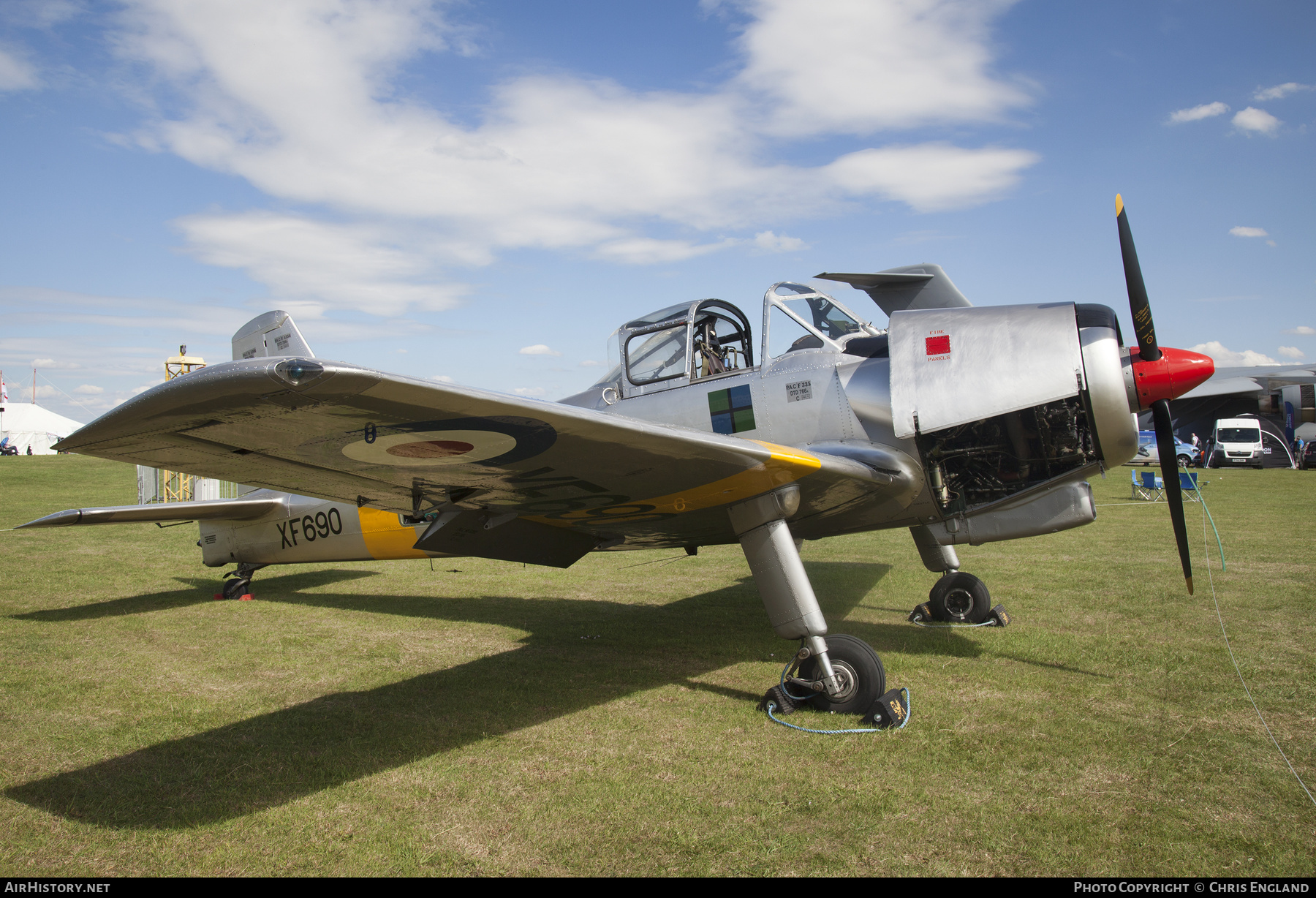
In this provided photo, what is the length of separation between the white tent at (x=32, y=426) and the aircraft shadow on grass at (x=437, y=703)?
3510 inches

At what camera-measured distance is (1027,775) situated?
3.75m

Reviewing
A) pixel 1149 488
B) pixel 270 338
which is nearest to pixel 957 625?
pixel 270 338

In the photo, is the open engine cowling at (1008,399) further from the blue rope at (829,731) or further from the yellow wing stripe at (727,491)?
the blue rope at (829,731)

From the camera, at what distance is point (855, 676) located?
15.4 ft

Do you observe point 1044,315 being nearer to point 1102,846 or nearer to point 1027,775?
point 1027,775

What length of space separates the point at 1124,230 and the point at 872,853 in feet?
15.0

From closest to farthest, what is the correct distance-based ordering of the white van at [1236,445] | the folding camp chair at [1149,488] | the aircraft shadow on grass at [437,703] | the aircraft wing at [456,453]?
1. the aircraft wing at [456,453]
2. the aircraft shadow on grass at [437,703]
3. the folding camp chair at [1149,488]
4. the white van at [1236,445]

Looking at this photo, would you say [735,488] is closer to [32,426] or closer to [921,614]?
[921,614]

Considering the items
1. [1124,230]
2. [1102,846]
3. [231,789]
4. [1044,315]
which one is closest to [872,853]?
[1102,846]

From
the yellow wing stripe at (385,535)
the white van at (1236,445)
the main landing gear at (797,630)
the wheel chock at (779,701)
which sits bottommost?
the white van at (1236,445)

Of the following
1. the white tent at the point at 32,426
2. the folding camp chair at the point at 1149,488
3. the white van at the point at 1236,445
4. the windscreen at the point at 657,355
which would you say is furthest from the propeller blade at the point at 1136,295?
the white tent at the point at 32,426

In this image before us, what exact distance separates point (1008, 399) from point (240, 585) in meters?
9.06

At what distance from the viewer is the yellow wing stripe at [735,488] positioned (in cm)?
434

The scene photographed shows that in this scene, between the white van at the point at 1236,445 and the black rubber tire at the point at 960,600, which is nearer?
the black rubber tire at the point at 960,600
